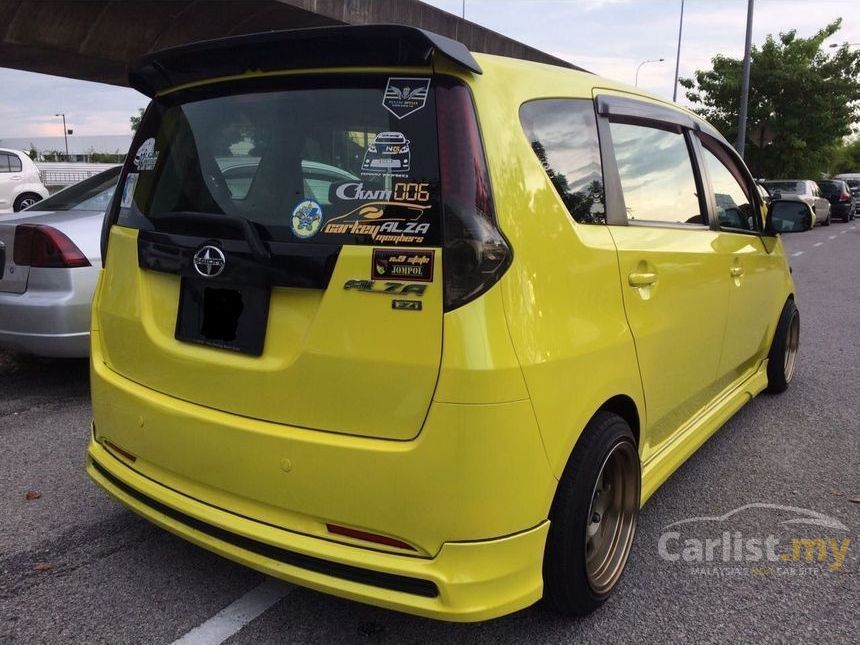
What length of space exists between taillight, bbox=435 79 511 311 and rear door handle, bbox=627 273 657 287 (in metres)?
0.75

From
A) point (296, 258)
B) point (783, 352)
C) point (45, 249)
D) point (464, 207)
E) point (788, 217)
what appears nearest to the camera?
point (464, 207)

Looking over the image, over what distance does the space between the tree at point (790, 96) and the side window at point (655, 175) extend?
3127cm

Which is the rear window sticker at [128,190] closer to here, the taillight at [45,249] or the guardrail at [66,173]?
the taillight at [45,249]

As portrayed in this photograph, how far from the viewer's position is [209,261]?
2.17 m

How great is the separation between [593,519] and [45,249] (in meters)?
3.59

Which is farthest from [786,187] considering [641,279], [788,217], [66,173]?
[66,173]

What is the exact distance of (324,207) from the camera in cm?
203

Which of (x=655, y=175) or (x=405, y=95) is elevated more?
(x=405, y=95)

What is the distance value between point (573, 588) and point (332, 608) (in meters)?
0.82

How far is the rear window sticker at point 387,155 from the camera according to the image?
1950mm

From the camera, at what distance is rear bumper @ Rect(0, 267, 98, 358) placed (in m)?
4.20

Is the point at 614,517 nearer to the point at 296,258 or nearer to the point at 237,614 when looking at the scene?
the point at 237,614

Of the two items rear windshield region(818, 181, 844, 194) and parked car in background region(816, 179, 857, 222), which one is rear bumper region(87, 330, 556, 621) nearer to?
parked car in background region(816, 179, 857, 222)

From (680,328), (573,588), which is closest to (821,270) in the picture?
(680,328)
